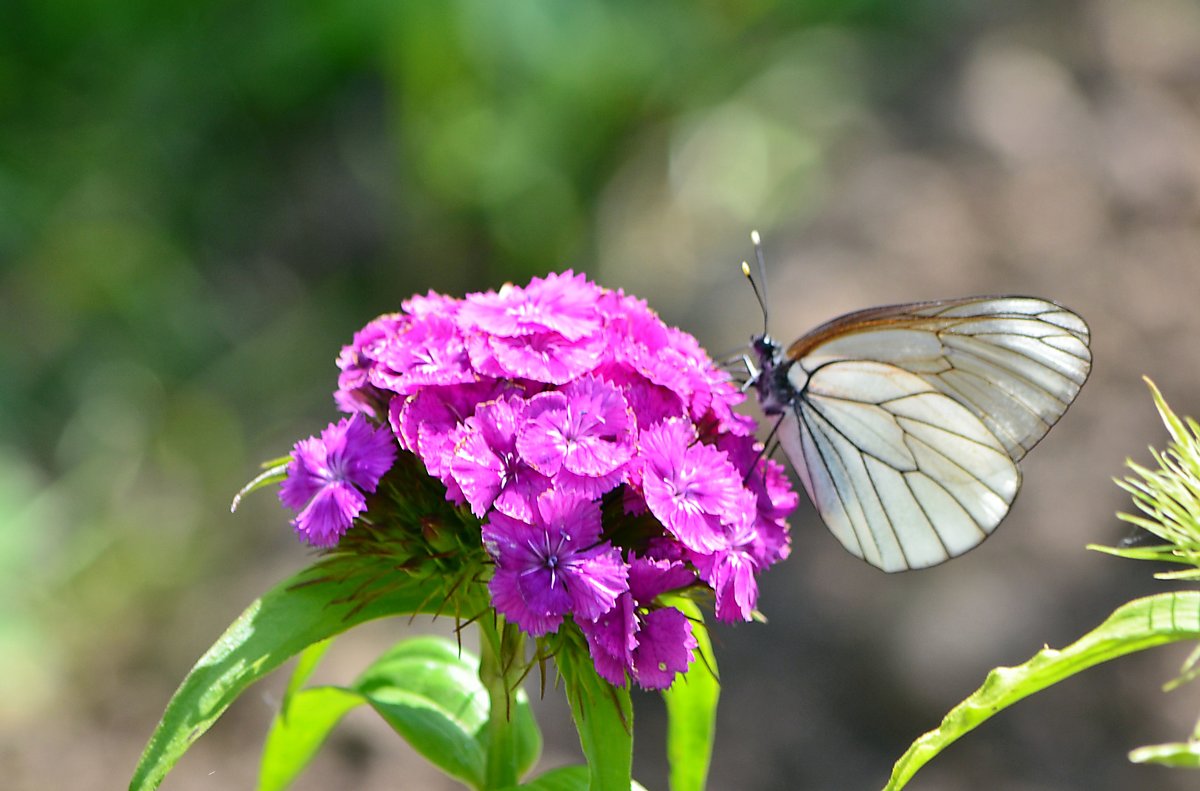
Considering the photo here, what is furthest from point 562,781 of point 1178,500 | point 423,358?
point 1178,500

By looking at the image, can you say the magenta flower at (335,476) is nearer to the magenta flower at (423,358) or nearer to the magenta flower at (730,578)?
the magenta flower at (423,358)

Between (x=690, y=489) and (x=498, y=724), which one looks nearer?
(x=690, y=489)

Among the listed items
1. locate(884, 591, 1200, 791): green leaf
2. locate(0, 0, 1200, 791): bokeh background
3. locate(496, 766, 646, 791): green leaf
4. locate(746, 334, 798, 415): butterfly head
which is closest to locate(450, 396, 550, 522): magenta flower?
locate(496, 766, 646, 791): green leaf

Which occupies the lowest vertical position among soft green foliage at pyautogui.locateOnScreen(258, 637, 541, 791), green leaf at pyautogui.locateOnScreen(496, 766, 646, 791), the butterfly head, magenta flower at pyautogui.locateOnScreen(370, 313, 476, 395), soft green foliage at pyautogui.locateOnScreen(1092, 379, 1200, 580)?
green leaf at pyautogui.locateOnScreen(496, 766, 646, 791)

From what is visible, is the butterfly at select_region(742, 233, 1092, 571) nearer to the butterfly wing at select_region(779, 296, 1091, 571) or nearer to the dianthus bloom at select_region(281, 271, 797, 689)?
the butterfly wing at select_region(779, 296, 1091, 571)

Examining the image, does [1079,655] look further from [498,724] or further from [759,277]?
[759,277]

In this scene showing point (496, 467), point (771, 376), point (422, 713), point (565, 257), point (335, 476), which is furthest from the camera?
point (565, 257)
